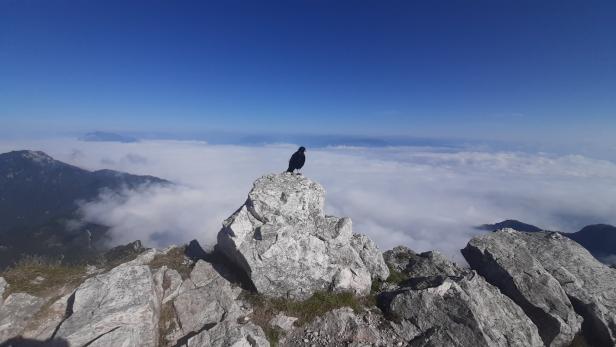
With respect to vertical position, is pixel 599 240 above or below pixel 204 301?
below

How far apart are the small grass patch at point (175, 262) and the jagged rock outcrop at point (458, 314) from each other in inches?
366

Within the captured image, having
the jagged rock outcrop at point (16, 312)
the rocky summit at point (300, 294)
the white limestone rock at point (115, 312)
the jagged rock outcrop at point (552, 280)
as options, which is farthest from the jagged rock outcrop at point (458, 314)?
the jagged rock outcrop at point (16, 312)

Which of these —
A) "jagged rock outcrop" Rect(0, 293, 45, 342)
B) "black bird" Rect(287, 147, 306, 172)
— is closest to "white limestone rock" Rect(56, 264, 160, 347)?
"jagged rock outcrop" Rect(0, 293, 45, 342)

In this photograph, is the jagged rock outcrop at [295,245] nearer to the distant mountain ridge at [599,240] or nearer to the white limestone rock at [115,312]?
the white limestone rock at [115,312]

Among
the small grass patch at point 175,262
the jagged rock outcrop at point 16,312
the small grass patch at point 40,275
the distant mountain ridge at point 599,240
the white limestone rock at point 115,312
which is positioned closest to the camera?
the white limestone rock at point 115,312

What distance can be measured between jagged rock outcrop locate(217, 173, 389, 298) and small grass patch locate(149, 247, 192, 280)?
5.90 ft

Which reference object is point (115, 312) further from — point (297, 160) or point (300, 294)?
point (297, 160)

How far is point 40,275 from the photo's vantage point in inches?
552

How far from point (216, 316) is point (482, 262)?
534 inches

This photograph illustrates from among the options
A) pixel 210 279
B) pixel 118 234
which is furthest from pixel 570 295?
pixel 118 234

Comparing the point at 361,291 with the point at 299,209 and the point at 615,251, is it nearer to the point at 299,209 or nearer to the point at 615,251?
the point at 299,209

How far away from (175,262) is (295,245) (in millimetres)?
6484

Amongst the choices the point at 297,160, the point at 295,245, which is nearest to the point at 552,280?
the point at 295,245

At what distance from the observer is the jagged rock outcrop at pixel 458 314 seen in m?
11.6
